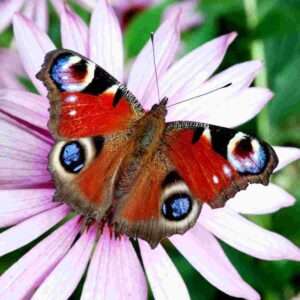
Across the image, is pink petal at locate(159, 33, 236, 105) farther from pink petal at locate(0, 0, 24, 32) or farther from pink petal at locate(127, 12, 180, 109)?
pink petal at locate(0, 0, 24, 32)

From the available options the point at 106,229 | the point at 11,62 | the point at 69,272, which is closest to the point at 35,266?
the point at 69,272

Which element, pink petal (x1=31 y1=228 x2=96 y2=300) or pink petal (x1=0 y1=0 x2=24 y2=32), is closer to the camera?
pink petal (x1=31 y1=228 x2=96 y2=300)

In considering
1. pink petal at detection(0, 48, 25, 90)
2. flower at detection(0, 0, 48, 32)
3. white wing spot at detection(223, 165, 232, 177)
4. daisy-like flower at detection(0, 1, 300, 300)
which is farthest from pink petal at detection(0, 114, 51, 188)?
pink petal at detection(0, 48, 25, 90)

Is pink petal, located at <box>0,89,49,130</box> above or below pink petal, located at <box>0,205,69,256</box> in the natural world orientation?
above

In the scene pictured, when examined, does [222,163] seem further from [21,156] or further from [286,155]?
[21,156]

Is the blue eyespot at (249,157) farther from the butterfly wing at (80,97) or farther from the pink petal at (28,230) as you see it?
the pink petal at (28,230)

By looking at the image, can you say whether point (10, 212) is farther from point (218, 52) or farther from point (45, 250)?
point (218, 52)
